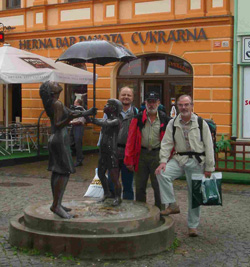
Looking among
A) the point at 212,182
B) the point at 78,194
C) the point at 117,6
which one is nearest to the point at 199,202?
the point at 212,182

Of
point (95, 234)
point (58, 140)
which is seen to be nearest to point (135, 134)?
point (58, 140)

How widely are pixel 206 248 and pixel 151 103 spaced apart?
2031 mm

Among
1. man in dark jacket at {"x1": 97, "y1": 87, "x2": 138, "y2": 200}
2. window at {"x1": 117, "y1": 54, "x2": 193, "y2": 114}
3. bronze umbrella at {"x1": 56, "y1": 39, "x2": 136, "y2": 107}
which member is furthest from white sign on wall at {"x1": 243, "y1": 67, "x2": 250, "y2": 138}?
man in dark jacket at {"x1": 97, "y1": 87, "x2": 138, "y2": 200}

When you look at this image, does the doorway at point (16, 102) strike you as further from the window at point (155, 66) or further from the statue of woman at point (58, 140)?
the statue of woman at point (58, 140)

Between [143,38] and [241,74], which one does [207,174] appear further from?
[143,38]

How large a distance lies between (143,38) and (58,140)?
11.3m

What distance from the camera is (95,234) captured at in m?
5.75

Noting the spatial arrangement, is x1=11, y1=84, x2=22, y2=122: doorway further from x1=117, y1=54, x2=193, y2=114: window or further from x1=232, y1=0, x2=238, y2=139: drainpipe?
x1=232, y1=0, x2=238, y2=139: drainpipe

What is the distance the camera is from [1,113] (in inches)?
825

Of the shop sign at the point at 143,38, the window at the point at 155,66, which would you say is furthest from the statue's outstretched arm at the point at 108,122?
the window at the point at 155,66

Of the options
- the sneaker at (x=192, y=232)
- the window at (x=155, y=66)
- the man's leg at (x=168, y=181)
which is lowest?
the sneaker at (x=192, y=232)

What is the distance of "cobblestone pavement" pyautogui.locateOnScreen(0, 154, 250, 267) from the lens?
5.68 metres

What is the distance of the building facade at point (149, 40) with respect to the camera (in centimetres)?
1562

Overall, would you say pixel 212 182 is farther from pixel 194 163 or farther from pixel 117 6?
pixel 117 6
